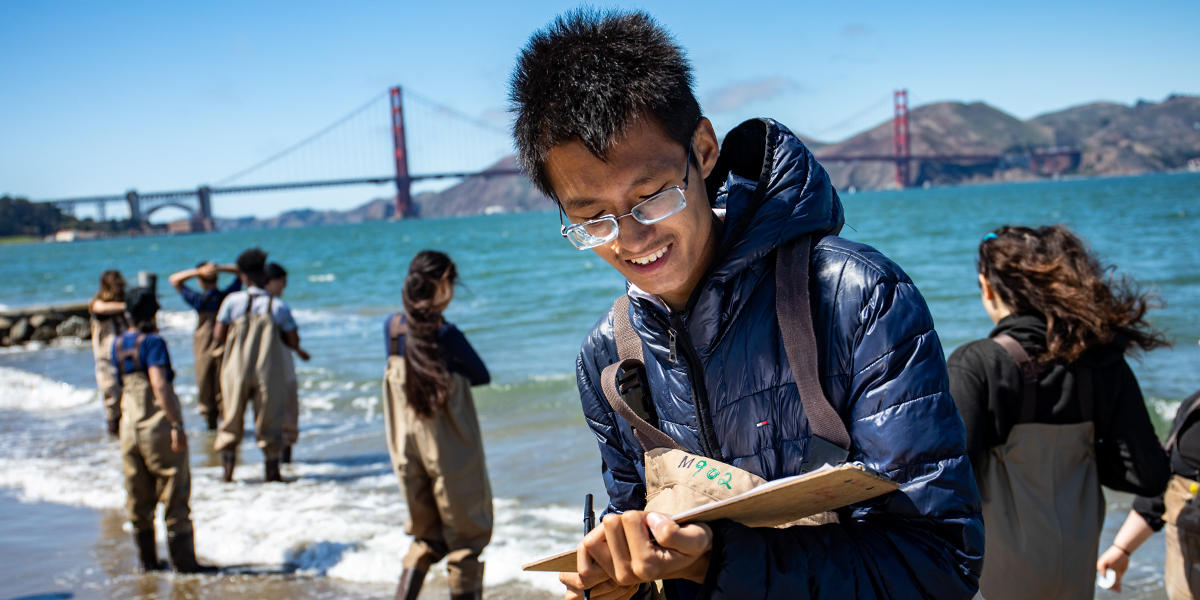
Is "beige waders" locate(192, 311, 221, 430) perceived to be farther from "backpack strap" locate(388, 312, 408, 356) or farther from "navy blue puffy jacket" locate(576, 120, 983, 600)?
"navy blue puffy jacket" locate(576, 120, 983, 600)

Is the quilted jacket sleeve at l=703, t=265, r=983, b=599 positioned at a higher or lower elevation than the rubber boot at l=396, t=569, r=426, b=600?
higher

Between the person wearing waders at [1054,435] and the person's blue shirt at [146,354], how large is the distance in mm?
4019

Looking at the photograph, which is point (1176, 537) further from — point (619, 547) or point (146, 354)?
point (146, 354)

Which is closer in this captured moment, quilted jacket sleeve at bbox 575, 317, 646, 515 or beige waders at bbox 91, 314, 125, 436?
quilted jacket sleeve at bbox 575, 317, 646, 515

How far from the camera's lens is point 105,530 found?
5.74m

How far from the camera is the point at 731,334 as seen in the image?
1245mm

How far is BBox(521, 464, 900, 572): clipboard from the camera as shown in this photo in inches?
39.2

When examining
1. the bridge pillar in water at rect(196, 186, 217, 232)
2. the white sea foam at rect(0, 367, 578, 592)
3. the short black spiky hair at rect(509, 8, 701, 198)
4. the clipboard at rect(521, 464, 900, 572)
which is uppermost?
the bridge pillar in water at rect(196, 186, 217, 232)

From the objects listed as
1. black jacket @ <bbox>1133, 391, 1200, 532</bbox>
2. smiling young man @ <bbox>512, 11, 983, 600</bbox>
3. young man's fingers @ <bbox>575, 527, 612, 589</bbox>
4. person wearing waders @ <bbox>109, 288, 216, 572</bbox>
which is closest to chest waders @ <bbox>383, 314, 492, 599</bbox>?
person wearing waders @ <bbox>109, 288, 216, 572</bbox>

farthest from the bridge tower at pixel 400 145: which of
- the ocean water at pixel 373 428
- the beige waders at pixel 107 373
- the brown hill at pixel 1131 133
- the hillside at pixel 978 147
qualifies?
the brown hill at pixel 1131 133

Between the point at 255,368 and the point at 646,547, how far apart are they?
636cm

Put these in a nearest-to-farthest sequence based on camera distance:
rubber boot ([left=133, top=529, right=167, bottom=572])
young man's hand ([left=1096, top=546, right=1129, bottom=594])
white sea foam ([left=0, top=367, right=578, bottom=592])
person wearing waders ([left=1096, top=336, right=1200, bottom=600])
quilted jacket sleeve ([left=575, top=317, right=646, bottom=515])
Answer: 1. quilted jacket sleeve ([left=575, top=317, right=646, bottom=515])
2. person wearing waders ([left=1096, top=336, right=1200, bottom=600])
3. young man's hand ([left=1096, top=546, right=1129, bottom=594])
4. rubber boot ([left=133, top=529, right=167, bottom=572])
5. white sea foam ([left=0, top=367, right=578, bottom=592])

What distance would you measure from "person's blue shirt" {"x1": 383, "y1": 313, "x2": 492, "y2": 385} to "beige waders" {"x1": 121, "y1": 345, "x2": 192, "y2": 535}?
5.30 feet

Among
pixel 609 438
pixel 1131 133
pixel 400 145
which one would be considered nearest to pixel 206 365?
pixel 609 438
